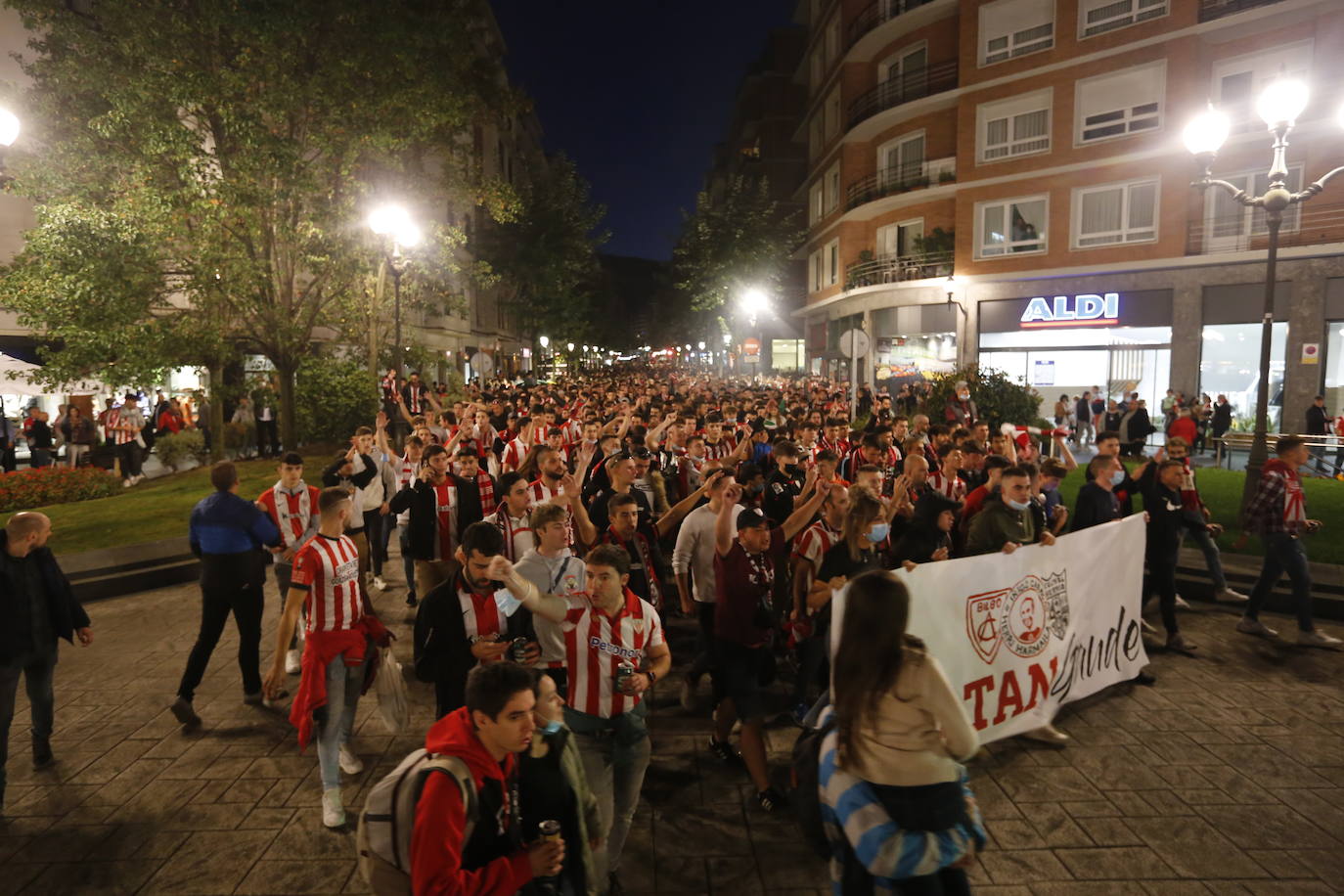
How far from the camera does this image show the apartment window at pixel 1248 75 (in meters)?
21.8

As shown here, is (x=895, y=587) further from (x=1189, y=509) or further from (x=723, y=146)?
(x=723, y=146)

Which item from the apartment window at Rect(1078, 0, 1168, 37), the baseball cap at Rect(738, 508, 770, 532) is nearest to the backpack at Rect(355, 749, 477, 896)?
the baseball cap at Rect(738, 508, 770, 532)

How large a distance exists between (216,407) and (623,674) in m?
18.6

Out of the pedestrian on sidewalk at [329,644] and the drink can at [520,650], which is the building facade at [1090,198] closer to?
the drink can at [520,650]

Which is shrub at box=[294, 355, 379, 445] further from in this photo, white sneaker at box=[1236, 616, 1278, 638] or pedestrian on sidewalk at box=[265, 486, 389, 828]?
white sneaker at box=[1236, 616, 1278, 638]

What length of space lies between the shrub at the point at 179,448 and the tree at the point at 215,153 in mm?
1781

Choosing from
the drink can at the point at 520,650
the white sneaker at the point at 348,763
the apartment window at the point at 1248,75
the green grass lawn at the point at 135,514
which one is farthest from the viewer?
the apartment window at the point at 1248,75

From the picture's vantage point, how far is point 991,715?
5.20 metres

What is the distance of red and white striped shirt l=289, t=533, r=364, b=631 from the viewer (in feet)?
15.2

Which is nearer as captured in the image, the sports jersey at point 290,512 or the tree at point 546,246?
the sports jersey at point 290,512

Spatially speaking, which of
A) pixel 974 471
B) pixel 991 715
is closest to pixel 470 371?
pixel 974 471

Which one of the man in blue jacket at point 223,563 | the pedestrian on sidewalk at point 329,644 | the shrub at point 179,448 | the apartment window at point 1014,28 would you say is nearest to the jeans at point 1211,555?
the pedestrian on sidewalk at point 329,644

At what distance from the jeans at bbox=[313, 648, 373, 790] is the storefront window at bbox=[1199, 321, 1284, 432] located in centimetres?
2565

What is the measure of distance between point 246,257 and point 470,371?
34.6m
